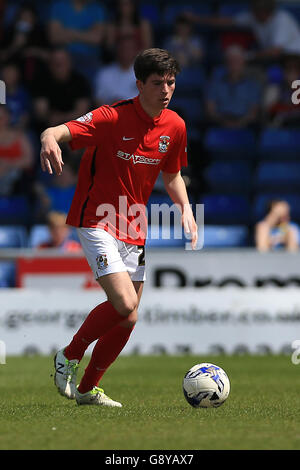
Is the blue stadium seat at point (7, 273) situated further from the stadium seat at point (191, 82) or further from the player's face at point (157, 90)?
the player's face at point (157, 90)

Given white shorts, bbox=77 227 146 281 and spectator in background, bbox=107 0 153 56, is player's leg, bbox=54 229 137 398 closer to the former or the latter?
white shorts, bbox=77 227 146 281

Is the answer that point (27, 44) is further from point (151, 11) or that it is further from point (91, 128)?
point (91, 128)

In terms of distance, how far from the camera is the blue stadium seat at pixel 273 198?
1449 cm

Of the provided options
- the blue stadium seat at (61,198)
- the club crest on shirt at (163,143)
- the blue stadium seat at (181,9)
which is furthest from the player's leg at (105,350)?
the blue stadium seat at (181,9)

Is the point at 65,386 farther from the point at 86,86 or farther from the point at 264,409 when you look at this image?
the point at 86,86

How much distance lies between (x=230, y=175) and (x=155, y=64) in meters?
9.49

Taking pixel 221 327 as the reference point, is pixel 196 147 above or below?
above

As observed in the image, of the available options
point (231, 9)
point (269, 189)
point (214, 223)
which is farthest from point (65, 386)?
point (231, 9)

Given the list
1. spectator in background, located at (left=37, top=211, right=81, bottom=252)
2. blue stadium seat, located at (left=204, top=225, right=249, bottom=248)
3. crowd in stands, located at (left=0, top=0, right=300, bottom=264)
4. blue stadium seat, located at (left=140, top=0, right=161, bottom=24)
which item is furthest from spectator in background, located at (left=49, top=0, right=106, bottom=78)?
spectator in background, located at (left=37, top=211, right=81, bottom=252)

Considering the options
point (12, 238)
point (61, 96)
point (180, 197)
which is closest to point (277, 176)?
point (61, 96)

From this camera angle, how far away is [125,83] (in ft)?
49.4

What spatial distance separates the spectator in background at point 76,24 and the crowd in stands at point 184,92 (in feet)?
0.06

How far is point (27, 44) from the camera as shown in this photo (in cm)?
1577

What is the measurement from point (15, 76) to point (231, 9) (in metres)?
4.66
